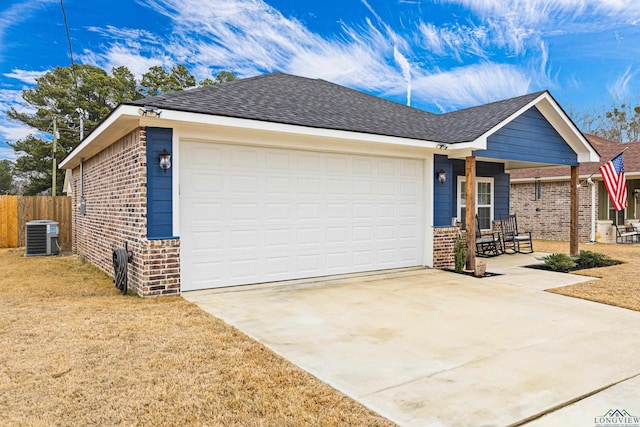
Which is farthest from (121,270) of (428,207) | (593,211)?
(593,211)

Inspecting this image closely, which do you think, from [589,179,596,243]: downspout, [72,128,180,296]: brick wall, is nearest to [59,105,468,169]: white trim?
[72,128,180,296]: brick wall

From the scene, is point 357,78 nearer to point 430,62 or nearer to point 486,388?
point 430,62

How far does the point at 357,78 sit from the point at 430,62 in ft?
15.4

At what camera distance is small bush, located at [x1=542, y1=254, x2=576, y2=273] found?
916 cm

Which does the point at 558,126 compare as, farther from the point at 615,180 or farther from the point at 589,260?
the point at 589,260

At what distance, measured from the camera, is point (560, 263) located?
9.20m

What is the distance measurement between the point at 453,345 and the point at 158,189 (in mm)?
4424

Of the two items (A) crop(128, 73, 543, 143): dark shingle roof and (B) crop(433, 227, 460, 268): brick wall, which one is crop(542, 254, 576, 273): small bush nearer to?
(B) crop(433, 227, 460, 268): brick wall

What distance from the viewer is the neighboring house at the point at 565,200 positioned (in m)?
15.7

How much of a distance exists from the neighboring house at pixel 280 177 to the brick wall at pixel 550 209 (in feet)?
20.6

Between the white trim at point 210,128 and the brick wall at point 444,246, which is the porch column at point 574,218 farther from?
the white trim at point 210,128

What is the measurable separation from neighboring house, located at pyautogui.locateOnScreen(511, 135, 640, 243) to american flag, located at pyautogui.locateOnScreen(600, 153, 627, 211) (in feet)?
12.3

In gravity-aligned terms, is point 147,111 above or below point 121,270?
above

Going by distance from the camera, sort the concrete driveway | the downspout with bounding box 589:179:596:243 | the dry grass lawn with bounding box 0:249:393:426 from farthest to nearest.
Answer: the downspout with bounding box 589:179:596:243 → the concrete driveway → the dry grass lawn with bounding box 0:249:393:426
